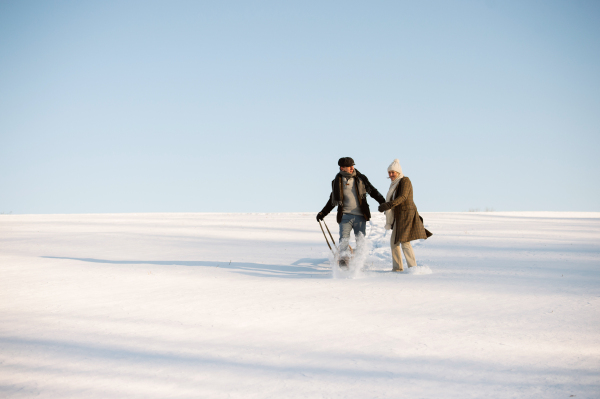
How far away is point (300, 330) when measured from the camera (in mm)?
3902

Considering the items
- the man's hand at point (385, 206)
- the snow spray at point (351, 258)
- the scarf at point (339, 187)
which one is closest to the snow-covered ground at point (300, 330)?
the snow spray at point (351, 258)

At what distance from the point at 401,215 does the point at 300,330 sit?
A: 3698 millimetres

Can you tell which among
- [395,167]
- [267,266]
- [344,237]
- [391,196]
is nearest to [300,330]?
[344,237]

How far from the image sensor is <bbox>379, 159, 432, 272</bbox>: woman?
22.8 feet

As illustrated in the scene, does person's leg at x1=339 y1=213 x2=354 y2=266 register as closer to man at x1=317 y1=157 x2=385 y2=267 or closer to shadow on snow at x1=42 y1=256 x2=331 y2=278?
man at x1=317 y1=157 x2=385 y2=267

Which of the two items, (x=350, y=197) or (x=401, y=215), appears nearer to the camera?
(x=401, y=215)

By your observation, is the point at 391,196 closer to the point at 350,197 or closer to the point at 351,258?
the point at 350,197

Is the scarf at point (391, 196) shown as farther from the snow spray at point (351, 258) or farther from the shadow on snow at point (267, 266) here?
the shadow on snow at point (267, 266)

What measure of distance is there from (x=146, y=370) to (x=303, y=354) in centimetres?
114

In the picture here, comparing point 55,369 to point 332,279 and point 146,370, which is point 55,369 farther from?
point 332,279

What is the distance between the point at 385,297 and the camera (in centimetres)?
518

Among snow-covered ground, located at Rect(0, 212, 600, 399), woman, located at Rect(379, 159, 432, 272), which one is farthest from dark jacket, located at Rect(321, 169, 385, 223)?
snow-covered ground, located at Rect(0, 212, 600, 399)

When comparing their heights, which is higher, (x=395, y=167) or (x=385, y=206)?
(x=395, y=167)

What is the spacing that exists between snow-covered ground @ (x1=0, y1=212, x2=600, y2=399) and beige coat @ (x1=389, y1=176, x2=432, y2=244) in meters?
0.61
